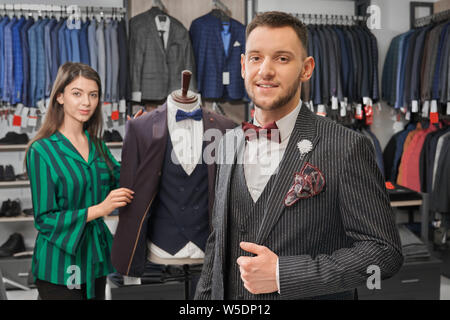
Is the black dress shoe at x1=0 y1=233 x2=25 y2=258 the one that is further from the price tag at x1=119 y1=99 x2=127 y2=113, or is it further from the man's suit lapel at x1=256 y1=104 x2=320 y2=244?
the man's suit lapel at x1=256 y1=104 x2=320 y2=244

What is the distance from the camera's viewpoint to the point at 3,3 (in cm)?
428

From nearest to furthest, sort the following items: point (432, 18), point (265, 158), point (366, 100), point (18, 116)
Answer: point (265, 158), point (18, 116), point (366, 100), point (432, 18)

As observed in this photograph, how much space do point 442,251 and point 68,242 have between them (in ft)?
11.8

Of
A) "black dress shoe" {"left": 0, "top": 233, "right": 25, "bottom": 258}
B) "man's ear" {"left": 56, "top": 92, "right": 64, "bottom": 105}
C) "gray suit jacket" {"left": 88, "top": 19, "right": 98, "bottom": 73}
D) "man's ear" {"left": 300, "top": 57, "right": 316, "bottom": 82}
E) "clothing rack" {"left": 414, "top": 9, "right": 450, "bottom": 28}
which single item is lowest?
"black dress shoe" {"left": 0, "top": 233, "right": 25, "bottom": 258}

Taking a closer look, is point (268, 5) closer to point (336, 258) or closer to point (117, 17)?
point (117, 17)

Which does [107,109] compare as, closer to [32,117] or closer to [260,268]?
[32,117]

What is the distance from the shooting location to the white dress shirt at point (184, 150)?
204 cm

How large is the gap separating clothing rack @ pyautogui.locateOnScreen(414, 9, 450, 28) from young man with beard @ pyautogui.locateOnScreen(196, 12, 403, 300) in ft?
13.2

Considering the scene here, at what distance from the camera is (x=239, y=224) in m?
1.27

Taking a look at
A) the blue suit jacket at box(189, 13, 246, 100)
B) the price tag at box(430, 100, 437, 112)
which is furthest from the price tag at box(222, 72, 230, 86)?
the price tag at box(430, 100, 437, 112)

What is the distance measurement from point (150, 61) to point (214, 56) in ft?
2.01

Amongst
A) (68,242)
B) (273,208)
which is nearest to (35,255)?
(68,242)

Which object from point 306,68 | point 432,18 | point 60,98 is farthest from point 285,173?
point 432,18

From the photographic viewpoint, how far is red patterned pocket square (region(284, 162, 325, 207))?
3.68 feet
